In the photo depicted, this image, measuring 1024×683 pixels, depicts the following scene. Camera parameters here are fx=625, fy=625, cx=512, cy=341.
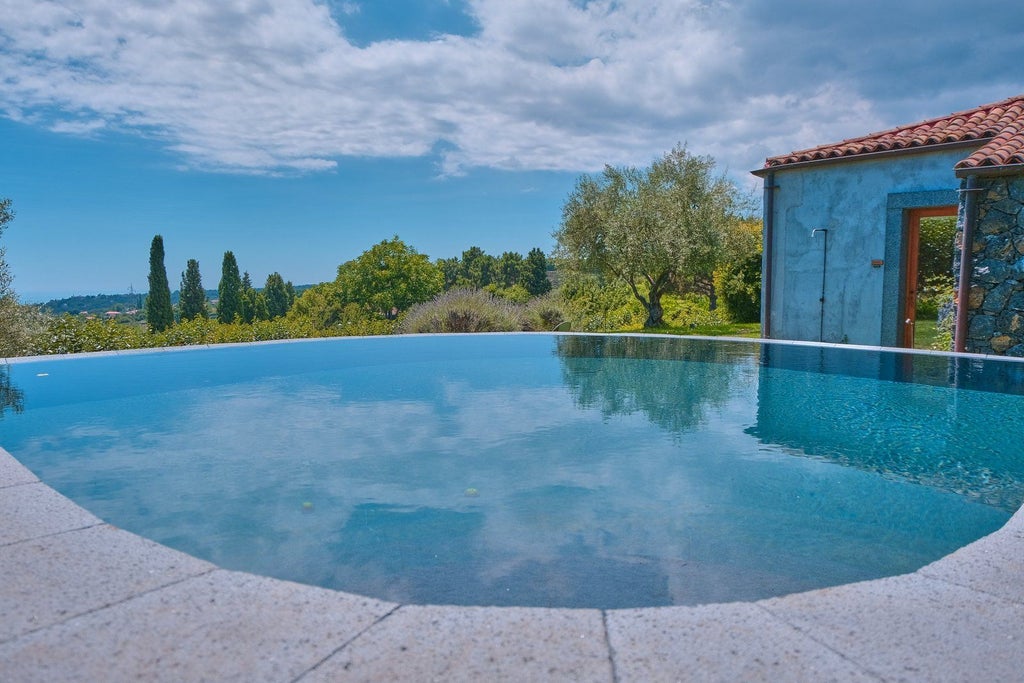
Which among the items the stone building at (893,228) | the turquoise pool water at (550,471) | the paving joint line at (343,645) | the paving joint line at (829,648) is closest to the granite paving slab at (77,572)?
the turquoise pool water at (550,471)

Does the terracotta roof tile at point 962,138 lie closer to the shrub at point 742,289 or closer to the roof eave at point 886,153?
the roof eave at point 886,153

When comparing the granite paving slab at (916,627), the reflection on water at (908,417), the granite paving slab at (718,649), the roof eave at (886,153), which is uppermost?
the roof eave at (886,153)

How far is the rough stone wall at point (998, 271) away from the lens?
970 cm

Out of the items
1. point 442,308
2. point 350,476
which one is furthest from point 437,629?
point 442,308

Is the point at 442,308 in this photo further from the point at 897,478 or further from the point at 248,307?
the point at 248,307

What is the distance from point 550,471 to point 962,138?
34.3ft

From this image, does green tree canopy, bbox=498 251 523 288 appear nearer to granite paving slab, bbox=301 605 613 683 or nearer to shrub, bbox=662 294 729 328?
shrub, bbox=662 294 729 328

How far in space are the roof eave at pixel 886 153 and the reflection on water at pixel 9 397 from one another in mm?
13249

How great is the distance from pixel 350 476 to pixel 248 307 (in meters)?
71.8

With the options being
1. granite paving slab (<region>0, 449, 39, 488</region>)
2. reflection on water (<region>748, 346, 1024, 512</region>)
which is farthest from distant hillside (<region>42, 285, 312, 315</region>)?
reflection on water (<region>748, 346, 1024, 512</region>)

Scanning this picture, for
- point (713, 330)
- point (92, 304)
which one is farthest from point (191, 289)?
point (713, 330)

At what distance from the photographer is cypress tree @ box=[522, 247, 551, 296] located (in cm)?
6029

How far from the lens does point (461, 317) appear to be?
55.6 feet

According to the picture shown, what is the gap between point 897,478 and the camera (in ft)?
15.4
